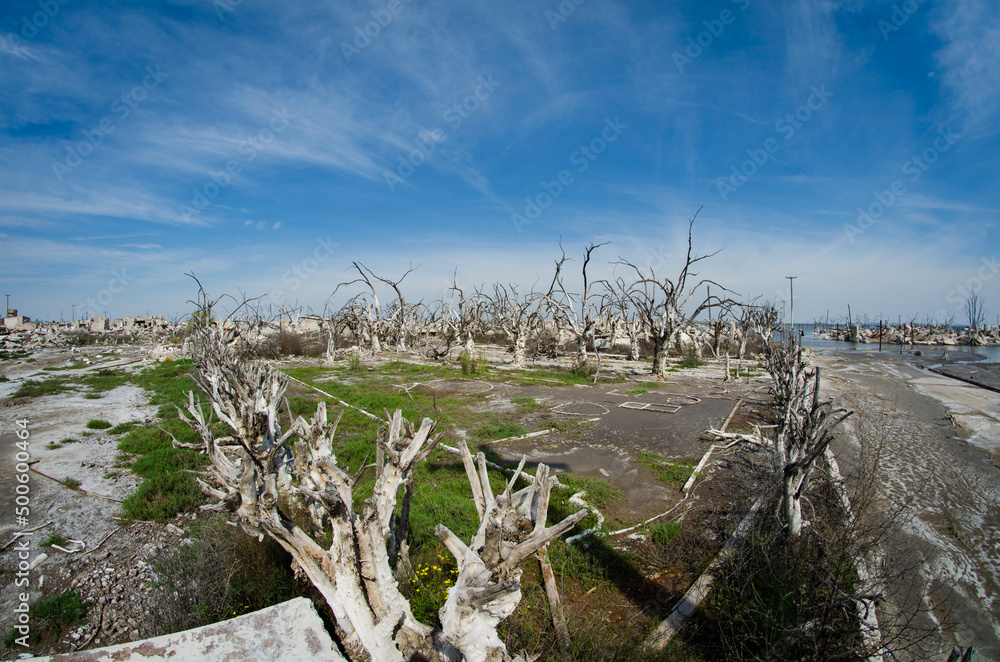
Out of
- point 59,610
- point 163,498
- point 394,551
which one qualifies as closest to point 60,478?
point 163,498

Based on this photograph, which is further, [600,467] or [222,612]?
[600,467]

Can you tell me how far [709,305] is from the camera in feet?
64.5

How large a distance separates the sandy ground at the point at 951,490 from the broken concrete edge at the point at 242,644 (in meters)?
5.93

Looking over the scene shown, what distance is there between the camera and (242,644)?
2.79m

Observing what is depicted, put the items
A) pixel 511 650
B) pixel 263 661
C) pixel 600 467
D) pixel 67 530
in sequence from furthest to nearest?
1. pixel 600 467
2. pixel 67 530
3. pixel 511 650
4. pixel 263 661

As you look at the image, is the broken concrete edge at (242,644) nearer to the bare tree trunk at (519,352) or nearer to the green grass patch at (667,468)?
the green grass patch at (667,468)

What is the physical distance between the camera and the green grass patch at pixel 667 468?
812 cm

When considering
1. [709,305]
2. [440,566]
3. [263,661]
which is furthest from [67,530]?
[709,305]

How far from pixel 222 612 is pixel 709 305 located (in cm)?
1994

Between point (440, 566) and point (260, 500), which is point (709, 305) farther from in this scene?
point (260, 500)

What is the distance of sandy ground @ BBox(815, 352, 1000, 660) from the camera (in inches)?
201

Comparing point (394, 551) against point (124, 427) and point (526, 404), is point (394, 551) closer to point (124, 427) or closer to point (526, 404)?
point (526, 404)

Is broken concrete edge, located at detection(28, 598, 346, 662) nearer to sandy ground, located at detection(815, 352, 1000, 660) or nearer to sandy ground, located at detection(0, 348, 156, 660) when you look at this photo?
sandy ground, located at detection(0, 348, 156, 660)

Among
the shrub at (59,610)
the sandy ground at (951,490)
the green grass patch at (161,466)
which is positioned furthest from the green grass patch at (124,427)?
the sandy ground at (951,490)
